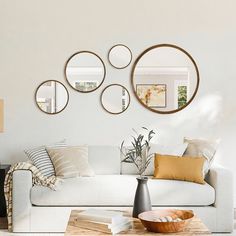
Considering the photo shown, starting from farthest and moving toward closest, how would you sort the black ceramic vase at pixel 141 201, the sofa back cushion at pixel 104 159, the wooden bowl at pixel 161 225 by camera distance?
the sofa back cushion at pixel 104 159 → the black ceramic vase at pixel 141 201 → the wooden bowl at pixel 161 225

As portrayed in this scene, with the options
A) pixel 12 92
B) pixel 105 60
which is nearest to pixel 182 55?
pixel 105 60

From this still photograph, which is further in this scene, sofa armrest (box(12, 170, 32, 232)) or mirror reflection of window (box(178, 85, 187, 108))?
mirror reflection of window (box(178, 85, 187, 108))

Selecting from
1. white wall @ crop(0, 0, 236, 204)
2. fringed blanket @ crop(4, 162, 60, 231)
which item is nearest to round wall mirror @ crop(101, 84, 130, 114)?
white wall @ crop(0, 0, 236, 204)

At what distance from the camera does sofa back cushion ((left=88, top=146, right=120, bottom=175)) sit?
523 cm

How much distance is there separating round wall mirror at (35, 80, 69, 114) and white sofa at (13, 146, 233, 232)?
1202mm

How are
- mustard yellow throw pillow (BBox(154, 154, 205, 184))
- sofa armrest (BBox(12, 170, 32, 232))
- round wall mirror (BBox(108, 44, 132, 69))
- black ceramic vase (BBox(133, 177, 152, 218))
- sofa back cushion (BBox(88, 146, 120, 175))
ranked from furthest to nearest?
round wall mirror (BBox(108, 44, 132, 69)), sofa back cushion (BBox(88, 146, 120, 175)), mustard yellow throw pillow (BBox(154, 154, 205, 184)), sofa armrest (BBox(12, 170, 32, 232)), black ceramic vase (BBox(133, 177, 152, 218))

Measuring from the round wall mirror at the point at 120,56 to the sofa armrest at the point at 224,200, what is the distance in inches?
70.5

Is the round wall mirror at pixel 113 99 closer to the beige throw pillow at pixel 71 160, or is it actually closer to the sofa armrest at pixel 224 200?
the beige throw pillow at pixel 71 160

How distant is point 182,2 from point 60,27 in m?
1.46

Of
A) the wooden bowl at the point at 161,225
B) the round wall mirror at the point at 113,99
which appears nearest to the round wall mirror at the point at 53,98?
the round wall mirror at the point at 113,99

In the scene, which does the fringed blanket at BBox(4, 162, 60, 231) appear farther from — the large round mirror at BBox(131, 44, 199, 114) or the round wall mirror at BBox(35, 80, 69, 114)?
the large round mirror at BBox(131, 44, 199, 114)

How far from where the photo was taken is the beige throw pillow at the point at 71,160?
16.1ft

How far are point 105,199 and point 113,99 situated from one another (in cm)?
145

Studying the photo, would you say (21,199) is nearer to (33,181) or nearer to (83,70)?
(33,181)
